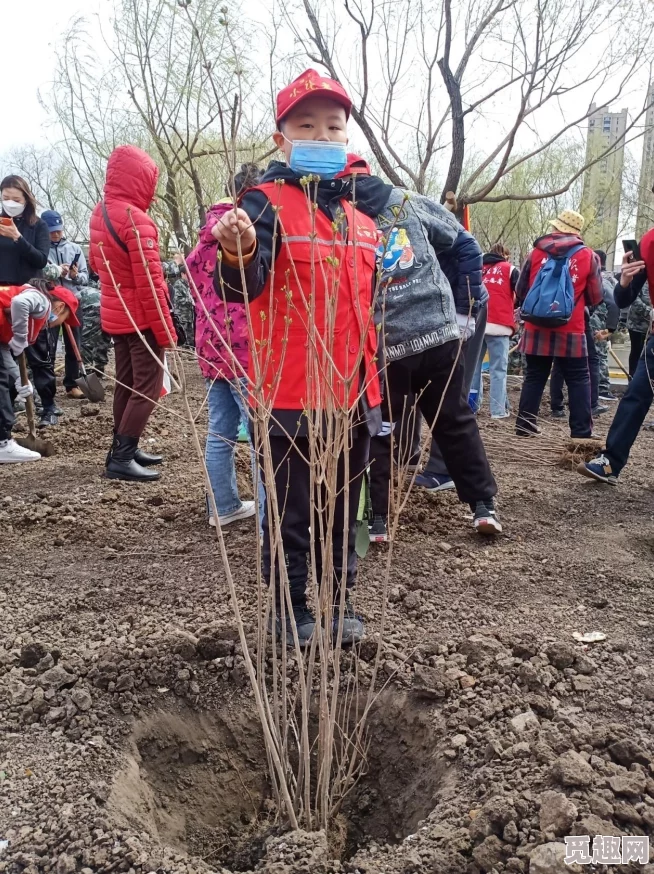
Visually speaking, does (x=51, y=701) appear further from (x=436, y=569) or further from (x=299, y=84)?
(x=299, y=84)

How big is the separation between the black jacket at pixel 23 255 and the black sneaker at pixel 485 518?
12.2 feet

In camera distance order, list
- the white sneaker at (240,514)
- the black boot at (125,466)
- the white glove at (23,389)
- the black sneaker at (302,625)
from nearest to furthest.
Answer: the black sneaker at (302,625)
the white sneaker at (240,514)
the black boot at (125,466)
the white glove at (23,389)

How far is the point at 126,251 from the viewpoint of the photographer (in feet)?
13.7

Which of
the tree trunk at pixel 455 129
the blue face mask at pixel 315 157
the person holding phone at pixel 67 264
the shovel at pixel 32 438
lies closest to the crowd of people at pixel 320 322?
the blue face mask at pixel 315 157

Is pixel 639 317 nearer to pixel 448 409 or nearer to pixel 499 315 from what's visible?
pixel 499 315

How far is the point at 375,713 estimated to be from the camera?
2225mm

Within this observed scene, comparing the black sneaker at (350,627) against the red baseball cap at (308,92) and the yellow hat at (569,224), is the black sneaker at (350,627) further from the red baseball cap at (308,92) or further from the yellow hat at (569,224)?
the yellow hat at (569,224)

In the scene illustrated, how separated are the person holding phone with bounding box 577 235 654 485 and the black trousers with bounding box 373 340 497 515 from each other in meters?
1.29

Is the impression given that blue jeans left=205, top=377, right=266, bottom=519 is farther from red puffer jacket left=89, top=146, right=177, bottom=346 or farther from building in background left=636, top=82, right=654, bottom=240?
building in background left=636, top=82, right=654, bottom=240

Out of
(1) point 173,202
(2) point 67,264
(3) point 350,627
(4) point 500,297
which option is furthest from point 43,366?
(1) point 173,202

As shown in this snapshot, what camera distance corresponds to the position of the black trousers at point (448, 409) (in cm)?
303

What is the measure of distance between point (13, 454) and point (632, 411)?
13.4 feet

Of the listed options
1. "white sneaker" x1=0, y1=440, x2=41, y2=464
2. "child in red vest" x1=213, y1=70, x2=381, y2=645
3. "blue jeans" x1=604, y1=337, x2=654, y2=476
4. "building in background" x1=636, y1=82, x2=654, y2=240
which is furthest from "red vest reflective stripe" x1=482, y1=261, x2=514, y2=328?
"building in background" x1=636, y1=82, x2=654, y2=240

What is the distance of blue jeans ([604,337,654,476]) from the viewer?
4.09 meters
